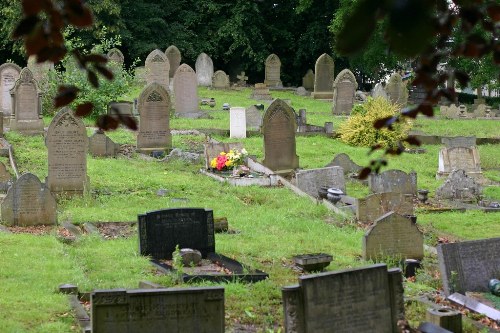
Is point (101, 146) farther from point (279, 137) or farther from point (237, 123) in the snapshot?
point (237, 123)

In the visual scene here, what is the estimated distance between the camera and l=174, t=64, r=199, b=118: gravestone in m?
30.2

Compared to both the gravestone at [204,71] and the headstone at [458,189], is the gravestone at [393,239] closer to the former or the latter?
the headstone at [458,189]

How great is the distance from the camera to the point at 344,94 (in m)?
33.2

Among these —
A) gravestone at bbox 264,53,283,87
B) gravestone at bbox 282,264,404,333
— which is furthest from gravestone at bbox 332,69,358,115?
gravestone at bbox 282,264,404,333

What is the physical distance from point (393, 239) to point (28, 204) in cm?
546

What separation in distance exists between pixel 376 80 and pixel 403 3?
4598 centimetres

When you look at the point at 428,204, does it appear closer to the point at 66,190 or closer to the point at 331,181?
the point at 331,181

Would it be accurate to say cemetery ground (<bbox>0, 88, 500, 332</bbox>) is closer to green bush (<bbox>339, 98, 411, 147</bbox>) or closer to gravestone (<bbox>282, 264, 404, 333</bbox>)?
green bush (<bbox>339, 98, 411, 147</bbox>)

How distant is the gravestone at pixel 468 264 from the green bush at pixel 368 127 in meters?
14.0

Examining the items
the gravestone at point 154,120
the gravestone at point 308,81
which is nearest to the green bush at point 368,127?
the gravestone at point 154,120

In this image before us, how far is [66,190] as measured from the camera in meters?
17.3

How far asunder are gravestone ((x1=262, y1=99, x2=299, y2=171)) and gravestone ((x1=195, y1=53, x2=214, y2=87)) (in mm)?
21688

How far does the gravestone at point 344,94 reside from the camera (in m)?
33.0

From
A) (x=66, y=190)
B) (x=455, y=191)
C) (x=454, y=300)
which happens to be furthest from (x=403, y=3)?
(x=455, y=191)
